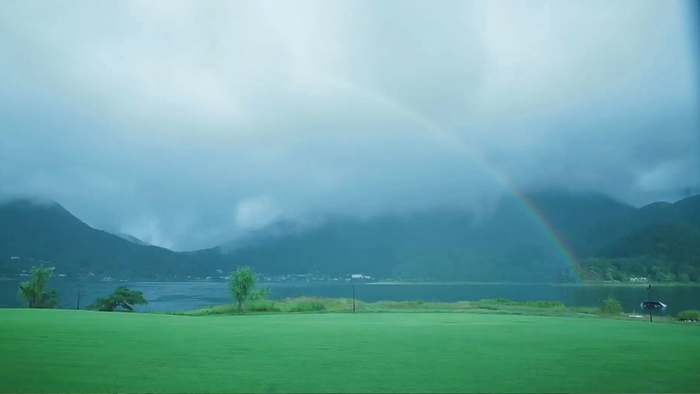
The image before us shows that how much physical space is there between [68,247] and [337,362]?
171383mm

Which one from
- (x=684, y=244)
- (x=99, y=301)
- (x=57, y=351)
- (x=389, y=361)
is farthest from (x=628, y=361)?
(x=684, y=244)

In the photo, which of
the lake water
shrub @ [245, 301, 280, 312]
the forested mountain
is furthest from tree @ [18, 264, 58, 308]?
the forested mountain

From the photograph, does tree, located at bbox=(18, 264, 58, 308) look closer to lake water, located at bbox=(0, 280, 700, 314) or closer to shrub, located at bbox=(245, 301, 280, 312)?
lake water, located at bbox=(0, 280, 700, 314)

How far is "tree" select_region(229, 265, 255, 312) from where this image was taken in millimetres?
37906

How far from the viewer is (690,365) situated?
10.3m

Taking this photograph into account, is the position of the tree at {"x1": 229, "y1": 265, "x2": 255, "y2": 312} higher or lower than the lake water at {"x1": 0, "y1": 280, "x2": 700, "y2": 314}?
higher

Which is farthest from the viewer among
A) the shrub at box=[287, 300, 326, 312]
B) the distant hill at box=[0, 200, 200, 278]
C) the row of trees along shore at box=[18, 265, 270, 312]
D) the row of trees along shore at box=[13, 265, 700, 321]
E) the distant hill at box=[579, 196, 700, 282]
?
the distant hill at box=[0, 200, 200, 278]

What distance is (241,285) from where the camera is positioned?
124ft

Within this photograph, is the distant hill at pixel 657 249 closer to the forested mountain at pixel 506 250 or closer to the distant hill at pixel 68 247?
the forested mountain at pixel 506 250

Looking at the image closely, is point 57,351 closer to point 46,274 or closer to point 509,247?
point 46,274

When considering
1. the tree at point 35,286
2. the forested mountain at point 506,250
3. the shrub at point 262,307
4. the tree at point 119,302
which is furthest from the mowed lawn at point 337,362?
the forested mountain at point 506,250

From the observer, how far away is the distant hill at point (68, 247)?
485ft

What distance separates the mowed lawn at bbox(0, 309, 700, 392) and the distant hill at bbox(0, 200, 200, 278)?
14389cm

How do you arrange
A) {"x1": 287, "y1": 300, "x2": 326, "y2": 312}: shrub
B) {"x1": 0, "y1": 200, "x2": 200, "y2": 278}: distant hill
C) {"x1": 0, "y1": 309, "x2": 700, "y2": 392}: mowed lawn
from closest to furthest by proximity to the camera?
{"x1": 0, "y1": 309, "x2": 700, "y2": 392}: mowed lawn
{"x1": 287, "y1": 300, "x2": 326, "y2": 312}: shrub
{"x1": 0, "y1": 200, "x2": 200, "y2": 278}: distant hill
